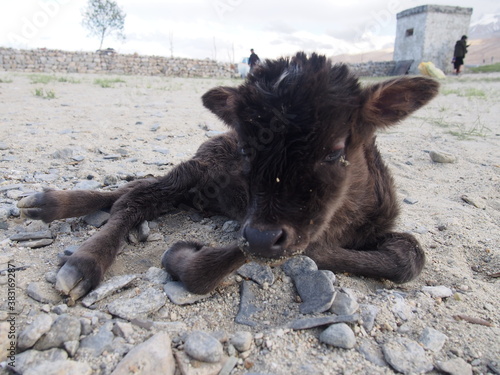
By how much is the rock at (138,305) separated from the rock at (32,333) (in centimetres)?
39

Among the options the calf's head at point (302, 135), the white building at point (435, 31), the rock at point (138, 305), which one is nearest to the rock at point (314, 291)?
the calf's head at point (302, 135)

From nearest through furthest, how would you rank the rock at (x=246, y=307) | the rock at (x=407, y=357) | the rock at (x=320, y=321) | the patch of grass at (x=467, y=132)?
the rock at (x=407, y=357) < the rock at (x=320, y=321) < the rock at (x=246, y=307) < the patch of grass at (x=467, y=132)

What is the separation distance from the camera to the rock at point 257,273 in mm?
2680

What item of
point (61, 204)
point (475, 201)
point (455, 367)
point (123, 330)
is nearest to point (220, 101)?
point (61, 204)

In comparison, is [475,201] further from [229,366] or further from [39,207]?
[39,207]

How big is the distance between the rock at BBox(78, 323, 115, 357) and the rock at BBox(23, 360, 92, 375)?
0.12 metres

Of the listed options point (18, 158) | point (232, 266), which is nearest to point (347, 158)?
point (232, 266)

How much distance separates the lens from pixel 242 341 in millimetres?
2016

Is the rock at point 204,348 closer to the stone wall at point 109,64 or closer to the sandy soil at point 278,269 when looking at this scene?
the sandy soil at point 278,269

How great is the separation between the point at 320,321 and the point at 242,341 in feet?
1.53

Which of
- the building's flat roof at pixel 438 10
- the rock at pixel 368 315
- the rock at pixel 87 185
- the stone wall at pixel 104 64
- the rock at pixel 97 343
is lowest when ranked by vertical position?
the rock at pixel 368 315

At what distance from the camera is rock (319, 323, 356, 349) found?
2.06 meters

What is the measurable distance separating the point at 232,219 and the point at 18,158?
322 centimetres

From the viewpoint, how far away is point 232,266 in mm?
2639
